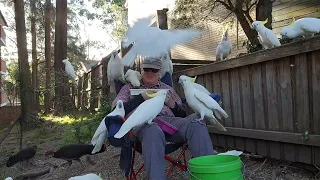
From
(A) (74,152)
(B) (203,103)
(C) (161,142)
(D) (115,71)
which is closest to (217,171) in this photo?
(C) (161,142)

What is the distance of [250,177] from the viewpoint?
263 cm

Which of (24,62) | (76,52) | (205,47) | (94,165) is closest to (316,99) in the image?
(94,165)

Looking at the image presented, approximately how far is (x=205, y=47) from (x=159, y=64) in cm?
648

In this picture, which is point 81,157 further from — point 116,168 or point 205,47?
point 205,47

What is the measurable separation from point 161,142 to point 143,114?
8.7 inches

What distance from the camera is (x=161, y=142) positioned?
6.88 ft

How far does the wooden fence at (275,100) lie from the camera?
2324 mm

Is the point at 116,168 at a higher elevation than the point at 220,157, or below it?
below

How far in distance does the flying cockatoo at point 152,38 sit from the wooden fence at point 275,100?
65 cm

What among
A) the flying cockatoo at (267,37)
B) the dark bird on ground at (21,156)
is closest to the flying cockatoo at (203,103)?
the flying cockatoo at (267,37)

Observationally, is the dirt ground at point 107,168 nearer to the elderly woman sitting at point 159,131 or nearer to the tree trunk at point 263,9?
the elderly woman sitting at point 159,131

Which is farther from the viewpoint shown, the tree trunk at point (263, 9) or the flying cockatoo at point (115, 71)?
the tree trunk at point (263, 9)

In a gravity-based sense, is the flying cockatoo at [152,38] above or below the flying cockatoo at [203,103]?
above

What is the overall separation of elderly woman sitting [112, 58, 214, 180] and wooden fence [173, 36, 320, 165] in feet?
2.13
